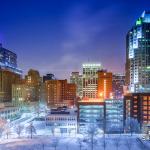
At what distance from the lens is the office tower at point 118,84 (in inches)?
5038

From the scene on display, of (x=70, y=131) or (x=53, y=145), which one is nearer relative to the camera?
(x=53, y=145)

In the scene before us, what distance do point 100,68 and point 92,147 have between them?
10248 cm

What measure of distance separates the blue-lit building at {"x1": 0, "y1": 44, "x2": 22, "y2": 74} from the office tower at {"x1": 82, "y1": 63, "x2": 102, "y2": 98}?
25.4 metres

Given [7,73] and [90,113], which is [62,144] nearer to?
[90,113]

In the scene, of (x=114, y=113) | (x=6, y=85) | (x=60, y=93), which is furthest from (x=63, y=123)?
(x=60, y=93)

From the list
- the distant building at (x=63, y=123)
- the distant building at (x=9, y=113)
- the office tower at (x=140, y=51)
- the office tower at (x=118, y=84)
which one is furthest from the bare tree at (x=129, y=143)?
the office tower at (x=118, y=84)

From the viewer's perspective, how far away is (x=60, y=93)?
424ft

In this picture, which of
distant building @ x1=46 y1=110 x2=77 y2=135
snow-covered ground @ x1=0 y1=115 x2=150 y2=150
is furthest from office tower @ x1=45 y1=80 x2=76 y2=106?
snow-covered ground @ x1=0 y1=115 x2=150 y2=150

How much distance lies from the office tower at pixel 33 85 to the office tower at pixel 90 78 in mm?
21036

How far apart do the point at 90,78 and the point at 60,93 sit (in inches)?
742

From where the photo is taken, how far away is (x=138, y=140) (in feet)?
155

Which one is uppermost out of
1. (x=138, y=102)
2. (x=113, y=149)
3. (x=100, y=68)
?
(x=100, y=68)

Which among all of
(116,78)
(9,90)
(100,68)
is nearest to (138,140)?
(9,90)

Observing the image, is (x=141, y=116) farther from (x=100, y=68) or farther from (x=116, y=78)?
(x=100, y=68)
